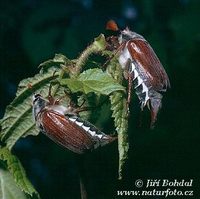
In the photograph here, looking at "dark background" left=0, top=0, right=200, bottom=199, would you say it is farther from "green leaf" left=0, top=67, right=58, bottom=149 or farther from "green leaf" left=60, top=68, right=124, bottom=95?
"green leaf" left=60, top=68, right=124, bottom=95

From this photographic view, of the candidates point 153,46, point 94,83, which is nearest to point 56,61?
point 94,83

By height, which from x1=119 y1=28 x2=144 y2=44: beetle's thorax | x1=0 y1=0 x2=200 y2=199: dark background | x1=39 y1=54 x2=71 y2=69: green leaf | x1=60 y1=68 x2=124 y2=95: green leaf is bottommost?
x1=0 y1=0 x2=200 y2=199: dark background

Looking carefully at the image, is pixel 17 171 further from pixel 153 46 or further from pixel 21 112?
pixel 153 46

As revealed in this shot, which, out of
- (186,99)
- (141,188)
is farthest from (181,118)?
(141,188)

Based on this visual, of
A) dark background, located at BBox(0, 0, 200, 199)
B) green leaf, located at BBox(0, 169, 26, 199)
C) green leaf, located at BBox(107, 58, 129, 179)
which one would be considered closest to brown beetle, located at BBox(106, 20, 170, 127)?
green leaf, located at BBox(107, 58, 129, 179)

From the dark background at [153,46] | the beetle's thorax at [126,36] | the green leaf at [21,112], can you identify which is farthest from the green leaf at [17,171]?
the dark background at [153,46]

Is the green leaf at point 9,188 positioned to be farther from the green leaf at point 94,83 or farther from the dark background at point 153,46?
the dark background at point 153,46

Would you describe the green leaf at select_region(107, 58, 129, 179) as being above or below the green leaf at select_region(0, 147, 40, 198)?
above
